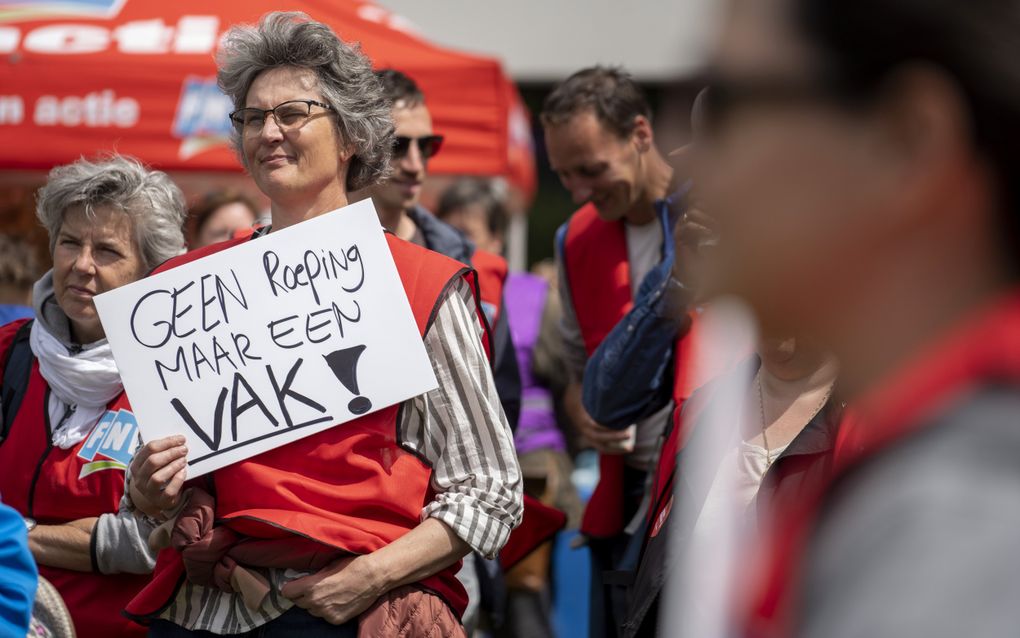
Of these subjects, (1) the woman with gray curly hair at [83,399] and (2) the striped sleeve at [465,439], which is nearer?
(2) the striped sleeve at [465,439]

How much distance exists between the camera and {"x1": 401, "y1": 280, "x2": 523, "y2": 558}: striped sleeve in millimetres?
2465

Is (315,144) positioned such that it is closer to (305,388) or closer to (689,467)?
(305,388)

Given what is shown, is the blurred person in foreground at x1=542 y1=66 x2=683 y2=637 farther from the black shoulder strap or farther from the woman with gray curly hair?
the black shoulder strap

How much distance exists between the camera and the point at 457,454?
2482 mm

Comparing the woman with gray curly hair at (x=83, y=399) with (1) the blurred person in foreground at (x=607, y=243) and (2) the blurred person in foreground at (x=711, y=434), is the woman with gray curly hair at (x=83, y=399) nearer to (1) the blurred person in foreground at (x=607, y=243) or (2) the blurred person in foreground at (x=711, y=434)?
(2) the blurred person in foreground at (x=711, y=434)

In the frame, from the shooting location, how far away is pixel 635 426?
3.88 meters

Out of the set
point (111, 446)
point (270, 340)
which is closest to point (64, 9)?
point (111, 446)

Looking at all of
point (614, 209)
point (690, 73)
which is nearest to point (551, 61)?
point (614, 209)

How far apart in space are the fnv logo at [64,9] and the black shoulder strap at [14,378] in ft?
10.5

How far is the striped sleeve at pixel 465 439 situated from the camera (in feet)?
8.09

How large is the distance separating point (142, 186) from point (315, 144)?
826mm

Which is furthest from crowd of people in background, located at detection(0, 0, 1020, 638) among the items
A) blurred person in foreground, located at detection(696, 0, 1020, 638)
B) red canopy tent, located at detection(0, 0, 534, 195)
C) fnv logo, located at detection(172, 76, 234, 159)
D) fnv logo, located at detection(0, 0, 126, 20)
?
fnv logo, located at detection(0, 0, 126, 20)

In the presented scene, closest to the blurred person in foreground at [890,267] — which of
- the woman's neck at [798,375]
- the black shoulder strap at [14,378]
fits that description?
the woman's neck at [798,375]

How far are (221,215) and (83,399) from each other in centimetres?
188
